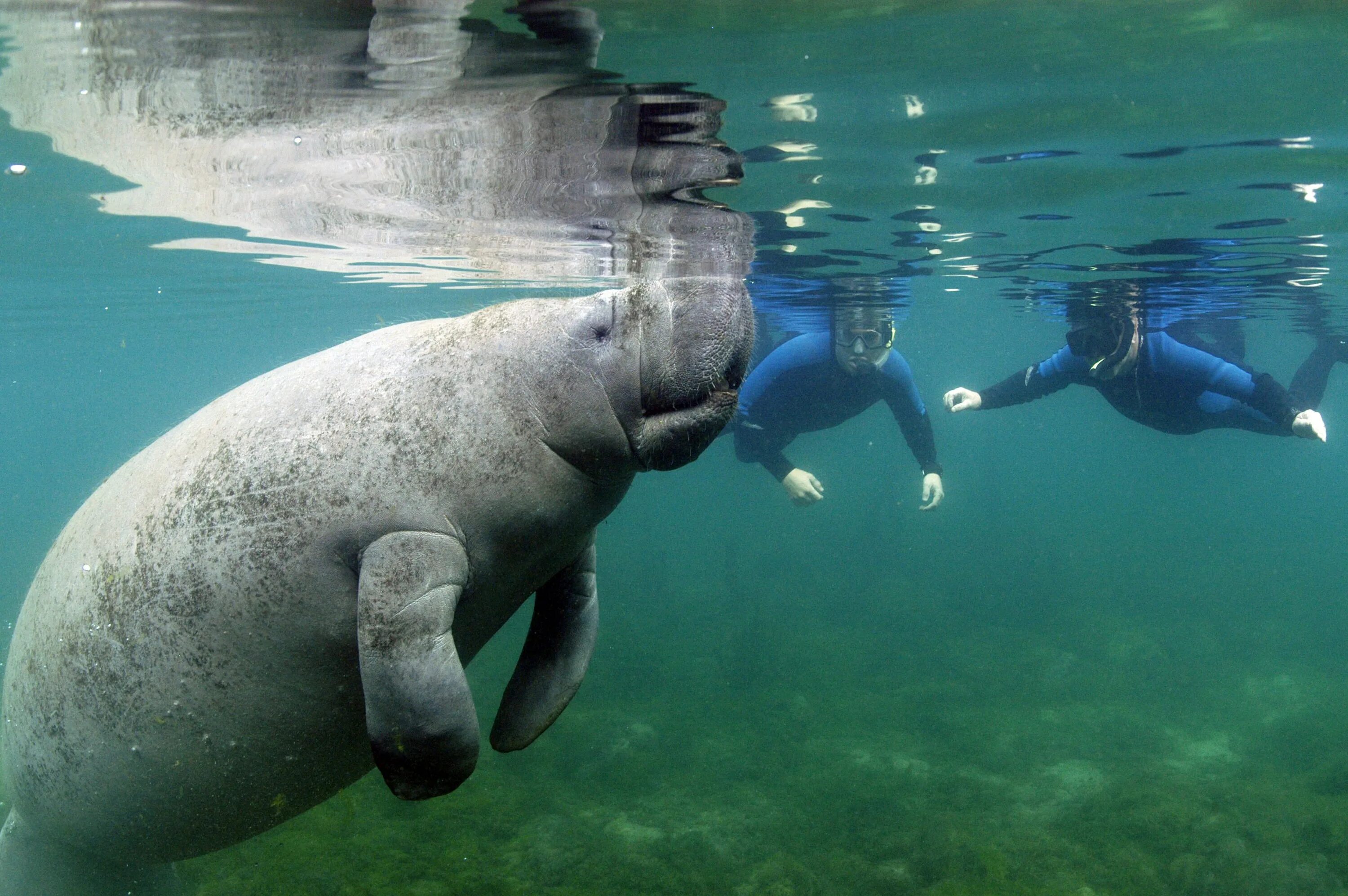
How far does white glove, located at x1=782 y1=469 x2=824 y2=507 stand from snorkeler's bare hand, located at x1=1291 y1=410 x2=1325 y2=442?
4.96m

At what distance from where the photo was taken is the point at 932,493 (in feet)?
34.3

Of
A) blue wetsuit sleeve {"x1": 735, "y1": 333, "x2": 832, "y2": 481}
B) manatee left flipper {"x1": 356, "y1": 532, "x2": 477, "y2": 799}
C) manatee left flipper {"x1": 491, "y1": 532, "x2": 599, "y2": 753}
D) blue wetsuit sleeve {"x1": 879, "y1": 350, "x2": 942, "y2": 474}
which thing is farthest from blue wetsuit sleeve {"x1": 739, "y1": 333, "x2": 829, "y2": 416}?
manatee left flipper {"x1": 356, "y1": 532, "x2": 477, "y2": 799}

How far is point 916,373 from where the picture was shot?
45.3 meters

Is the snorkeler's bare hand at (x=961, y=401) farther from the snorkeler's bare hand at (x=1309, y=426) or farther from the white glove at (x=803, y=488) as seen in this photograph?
the snorkeler's bare hand at (x=1309, y=426)

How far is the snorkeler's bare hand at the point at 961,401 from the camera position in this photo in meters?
10.4

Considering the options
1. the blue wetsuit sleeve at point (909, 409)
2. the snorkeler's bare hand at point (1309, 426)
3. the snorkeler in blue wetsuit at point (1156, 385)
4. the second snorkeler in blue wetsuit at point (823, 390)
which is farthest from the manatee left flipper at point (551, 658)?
the blue wetsuit sleeve at point (909, 409)

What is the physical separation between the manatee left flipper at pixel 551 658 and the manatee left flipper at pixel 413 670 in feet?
2.13

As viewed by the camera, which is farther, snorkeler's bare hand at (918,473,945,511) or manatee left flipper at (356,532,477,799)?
snorkeler's bare hand at (918,473,945,511)

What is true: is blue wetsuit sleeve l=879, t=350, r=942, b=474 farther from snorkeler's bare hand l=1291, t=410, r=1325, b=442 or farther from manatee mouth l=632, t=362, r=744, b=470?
manatee mouth l=632, t=362, r=744, b=470

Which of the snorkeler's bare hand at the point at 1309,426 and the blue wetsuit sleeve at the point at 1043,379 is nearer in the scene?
the snorkeler's bare hand at the point at 1309,426

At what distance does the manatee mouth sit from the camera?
271 cm

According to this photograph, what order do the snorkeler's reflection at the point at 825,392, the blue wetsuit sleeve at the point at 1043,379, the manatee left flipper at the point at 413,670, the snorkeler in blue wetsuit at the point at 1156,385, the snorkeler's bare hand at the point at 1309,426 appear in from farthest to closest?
the snorkeler's reflection at the point at 825,392 → the blue wetsuit sleeve at the point at 1043,379 → the snorkeler in blue wetsuit at the point at 1156,385 → the snorkeler's bare hand at the point at 1309,426 → the manatee left flipper at the point at 413,670

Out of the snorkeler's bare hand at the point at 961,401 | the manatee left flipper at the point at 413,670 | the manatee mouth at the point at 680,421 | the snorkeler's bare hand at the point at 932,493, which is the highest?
the manatee mouth at the point at 680,421

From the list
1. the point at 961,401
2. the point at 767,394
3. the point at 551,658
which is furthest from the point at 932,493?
the point at 551,658
